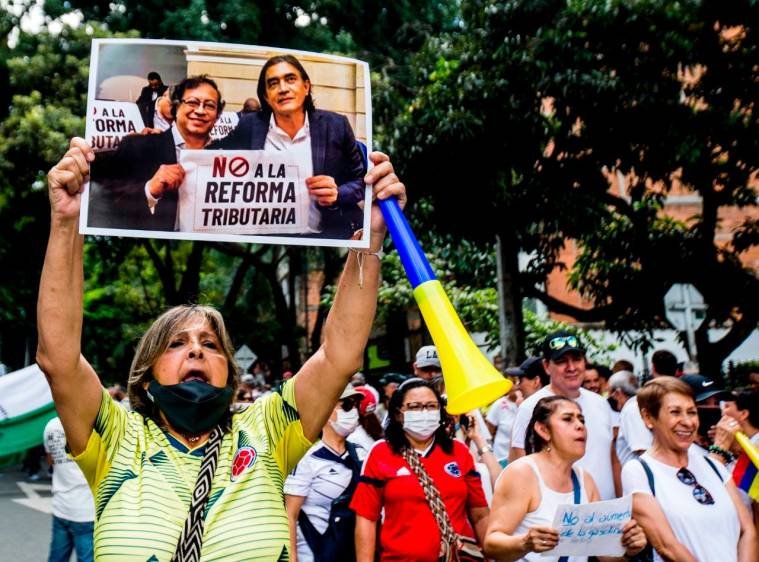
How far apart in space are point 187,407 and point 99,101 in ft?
3.00

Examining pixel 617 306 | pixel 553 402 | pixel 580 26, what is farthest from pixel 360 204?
pixel 617 306

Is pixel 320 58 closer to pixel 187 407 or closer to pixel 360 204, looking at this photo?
pixel 360 204

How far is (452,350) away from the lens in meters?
2.32

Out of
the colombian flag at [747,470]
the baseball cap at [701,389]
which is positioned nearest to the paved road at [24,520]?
the baseball cap at [701,389]

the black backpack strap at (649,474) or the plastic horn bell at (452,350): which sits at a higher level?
the plastic horn bell at (452,350)

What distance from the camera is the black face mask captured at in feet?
8.48

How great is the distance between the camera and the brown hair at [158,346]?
2.79m

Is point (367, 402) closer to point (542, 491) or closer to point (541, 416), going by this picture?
point (541, 416)

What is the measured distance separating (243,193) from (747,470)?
138 inches

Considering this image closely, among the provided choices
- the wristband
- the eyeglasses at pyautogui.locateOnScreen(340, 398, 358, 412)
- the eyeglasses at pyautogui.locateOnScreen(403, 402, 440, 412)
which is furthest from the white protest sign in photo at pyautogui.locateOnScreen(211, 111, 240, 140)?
the eyeglasses at pyautogui.locateOnScreen(340, 398, 358, 412)

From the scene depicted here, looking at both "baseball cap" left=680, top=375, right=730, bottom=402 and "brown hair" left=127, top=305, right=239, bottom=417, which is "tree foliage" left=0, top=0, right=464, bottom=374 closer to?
"baseball cap" left=680, top=375, right=730, bottom=402

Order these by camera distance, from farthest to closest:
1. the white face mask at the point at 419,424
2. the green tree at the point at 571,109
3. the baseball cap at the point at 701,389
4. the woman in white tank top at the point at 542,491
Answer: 1. the green tree at the point at 571,109
2. the baseball cap at the point at 701,389
3. the white face mask at the point at 419,424
4. the woman in white tank top at the point at 542,491

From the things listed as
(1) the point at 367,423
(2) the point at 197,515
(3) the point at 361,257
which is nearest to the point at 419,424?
(1) the point at 367,423

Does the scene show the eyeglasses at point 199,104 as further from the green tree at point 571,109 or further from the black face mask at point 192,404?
the green tree at point 571,109
